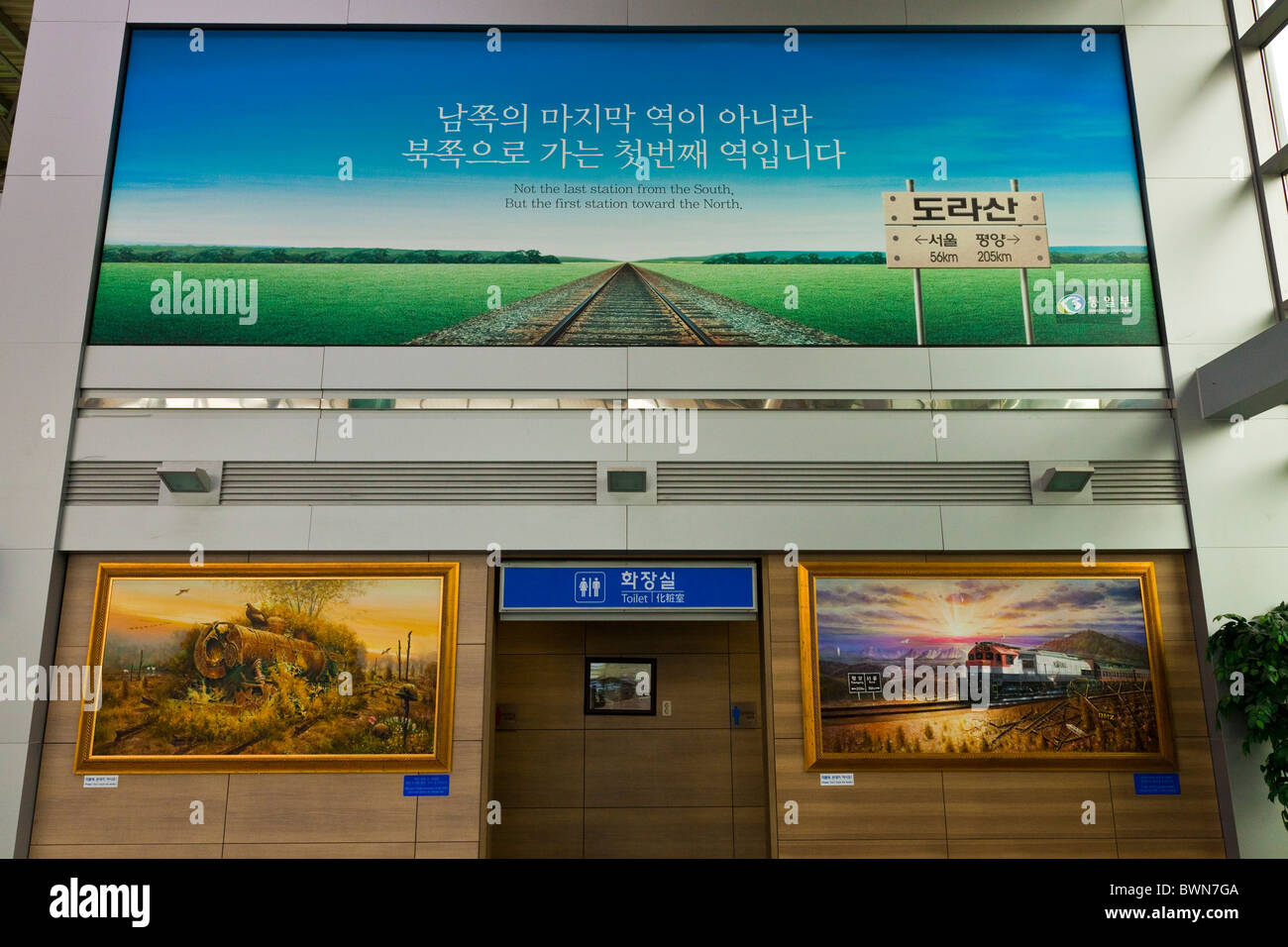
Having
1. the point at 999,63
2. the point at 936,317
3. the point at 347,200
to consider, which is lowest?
the point at 936,317

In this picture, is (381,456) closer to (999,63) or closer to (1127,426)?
(1127,426)

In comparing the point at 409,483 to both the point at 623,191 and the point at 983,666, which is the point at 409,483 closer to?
the point at 623,191

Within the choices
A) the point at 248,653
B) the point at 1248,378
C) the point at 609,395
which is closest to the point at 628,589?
the point at 609,395

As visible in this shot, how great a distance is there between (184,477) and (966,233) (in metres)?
6.59

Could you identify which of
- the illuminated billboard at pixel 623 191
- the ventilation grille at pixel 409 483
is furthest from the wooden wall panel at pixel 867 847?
the illuminated billboard at pixel 623 191

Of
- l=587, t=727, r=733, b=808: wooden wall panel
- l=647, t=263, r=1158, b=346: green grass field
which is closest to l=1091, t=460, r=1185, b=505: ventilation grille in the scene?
l=647, t=263, r=1158, b=346: green grass field

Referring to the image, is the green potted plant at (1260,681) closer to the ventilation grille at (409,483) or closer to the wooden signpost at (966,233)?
the wooden signpost at (966,233)

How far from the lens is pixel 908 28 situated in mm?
7750

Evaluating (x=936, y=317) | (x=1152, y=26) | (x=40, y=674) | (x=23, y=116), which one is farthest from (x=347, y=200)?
(x=1152, y=26)

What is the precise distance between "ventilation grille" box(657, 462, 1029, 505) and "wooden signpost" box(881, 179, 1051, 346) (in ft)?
4.08

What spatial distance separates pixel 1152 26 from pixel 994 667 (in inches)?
233

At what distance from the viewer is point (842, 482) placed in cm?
678

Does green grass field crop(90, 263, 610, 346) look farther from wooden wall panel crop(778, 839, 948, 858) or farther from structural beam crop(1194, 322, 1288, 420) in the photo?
structural beam crop(1194, 322, 1288, 420)

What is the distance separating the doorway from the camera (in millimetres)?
7527
